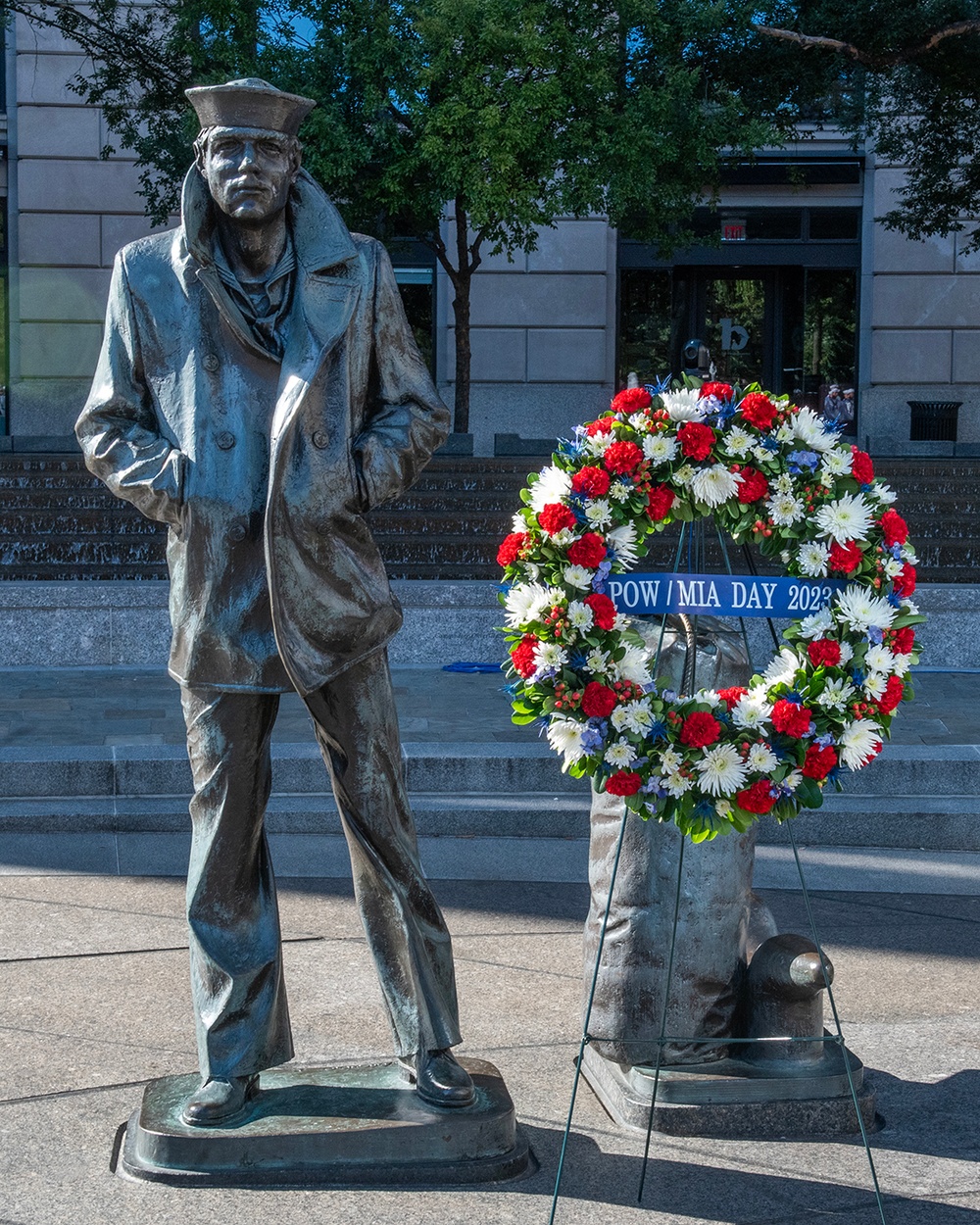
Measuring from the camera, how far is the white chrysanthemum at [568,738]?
4.04 meters

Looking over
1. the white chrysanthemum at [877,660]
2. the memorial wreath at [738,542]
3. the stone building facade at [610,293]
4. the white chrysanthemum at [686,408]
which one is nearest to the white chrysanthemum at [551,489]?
the memorial wreath at [738,542]

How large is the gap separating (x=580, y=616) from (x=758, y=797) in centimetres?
63

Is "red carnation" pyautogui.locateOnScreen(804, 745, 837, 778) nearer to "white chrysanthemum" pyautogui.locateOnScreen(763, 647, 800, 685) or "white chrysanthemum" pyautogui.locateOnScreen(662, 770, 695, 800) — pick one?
"white chrysanthemum" pyautogui.locateOnScreen(763, 647, 800, 685)

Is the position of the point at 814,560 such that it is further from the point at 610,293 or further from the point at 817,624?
the point at 610,293

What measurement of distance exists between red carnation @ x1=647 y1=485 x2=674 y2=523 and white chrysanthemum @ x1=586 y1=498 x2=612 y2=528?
0.12m

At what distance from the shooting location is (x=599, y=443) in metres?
4.25

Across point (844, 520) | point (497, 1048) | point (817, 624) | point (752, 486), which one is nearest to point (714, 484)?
point (752, 486)

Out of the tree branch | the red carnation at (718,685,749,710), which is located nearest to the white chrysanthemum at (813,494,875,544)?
the red carnation at (718,685,749,710)

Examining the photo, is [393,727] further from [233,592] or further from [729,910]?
[729,910]

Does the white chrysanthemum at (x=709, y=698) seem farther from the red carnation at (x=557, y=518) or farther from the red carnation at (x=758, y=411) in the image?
the red carnation at (x=758, y=411)

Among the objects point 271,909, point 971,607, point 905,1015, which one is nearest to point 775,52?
point 971,607

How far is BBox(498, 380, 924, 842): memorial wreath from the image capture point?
4.00 meters

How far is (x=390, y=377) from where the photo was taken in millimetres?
3939

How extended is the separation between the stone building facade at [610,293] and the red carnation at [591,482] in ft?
62.7
